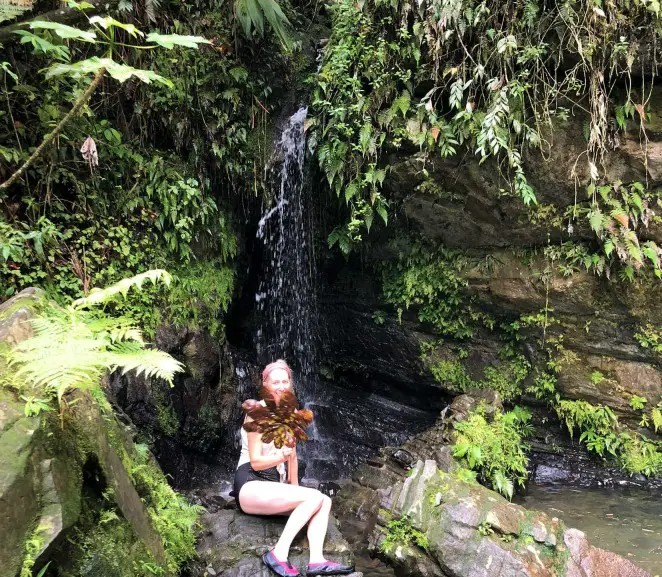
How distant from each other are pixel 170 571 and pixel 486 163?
5933 millimetres

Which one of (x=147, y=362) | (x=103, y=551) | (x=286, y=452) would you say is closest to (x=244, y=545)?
(x=286, y=452)

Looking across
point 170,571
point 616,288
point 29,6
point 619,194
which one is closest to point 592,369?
point 616,288

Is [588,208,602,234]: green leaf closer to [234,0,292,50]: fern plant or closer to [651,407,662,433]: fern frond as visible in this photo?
[651,407,662,433]: fern frond

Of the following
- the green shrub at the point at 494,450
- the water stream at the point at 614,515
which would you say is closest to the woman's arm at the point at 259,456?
the green shrub at the point at 494,450

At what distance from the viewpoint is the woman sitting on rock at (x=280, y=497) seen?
10.7ft

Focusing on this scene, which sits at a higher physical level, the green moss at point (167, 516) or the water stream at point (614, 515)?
the green moss at point (167, 516)

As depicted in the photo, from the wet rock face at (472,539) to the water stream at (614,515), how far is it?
1.04 m

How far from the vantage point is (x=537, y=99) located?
6.25 meters

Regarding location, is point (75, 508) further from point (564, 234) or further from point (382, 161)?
point (564, 234)

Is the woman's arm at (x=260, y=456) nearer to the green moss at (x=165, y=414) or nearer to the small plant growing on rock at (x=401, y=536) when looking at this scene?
the small plant growing on rock at (x=401, y=536)

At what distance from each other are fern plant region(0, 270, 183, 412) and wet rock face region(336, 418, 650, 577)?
9.63 feet

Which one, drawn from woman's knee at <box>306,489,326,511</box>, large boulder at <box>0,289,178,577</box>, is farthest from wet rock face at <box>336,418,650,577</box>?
large boulder at <box>0,289,178,577</box>

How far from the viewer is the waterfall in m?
7.77

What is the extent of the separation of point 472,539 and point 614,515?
2923 mm
